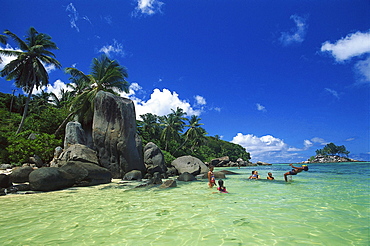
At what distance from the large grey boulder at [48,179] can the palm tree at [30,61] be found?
17390mm

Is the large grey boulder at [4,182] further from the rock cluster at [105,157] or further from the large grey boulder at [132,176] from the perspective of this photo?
the large grey boulder at [132,176]

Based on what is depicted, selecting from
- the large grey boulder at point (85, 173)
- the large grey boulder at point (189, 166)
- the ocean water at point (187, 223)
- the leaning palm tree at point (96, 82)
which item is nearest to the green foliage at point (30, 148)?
the leaning palm tree at point (96, 82)

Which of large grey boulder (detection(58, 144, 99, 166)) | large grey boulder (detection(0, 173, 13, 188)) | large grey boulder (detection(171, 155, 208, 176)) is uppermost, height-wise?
large grey boulder (detection(58, 144, 99, 166))

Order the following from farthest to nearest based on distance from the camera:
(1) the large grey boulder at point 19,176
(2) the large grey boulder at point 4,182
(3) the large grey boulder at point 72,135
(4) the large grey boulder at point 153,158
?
(4) the large grey boulder at point 153,158
(3) the large grey boulder at point 72,135
(1) the large grey boulder at point 19,176
(2) the large grey boulder at point 4,182

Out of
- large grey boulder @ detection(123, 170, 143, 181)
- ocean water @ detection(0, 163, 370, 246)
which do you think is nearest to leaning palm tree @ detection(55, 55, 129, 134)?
large grey boulder @ detection(123, 170, 143, 181)

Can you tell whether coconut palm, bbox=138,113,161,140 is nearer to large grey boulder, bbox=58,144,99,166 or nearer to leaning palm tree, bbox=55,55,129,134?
leaning palm tree, bbox=55,55,129,134

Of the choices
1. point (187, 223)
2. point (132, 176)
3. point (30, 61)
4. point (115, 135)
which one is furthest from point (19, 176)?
point (30, 61)

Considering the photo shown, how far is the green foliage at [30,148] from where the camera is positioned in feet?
47.8

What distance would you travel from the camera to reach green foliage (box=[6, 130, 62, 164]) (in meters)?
14.6

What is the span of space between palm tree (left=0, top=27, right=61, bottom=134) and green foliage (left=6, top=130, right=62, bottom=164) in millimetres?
8947

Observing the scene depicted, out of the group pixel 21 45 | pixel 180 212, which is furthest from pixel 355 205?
pixel 21 45

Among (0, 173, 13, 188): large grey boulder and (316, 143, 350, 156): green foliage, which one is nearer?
(0, 173, 13, 188): large grey boulder

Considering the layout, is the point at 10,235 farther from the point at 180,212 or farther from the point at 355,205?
the point at 355,205

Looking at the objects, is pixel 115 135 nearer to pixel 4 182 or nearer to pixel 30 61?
pixel 4 182
